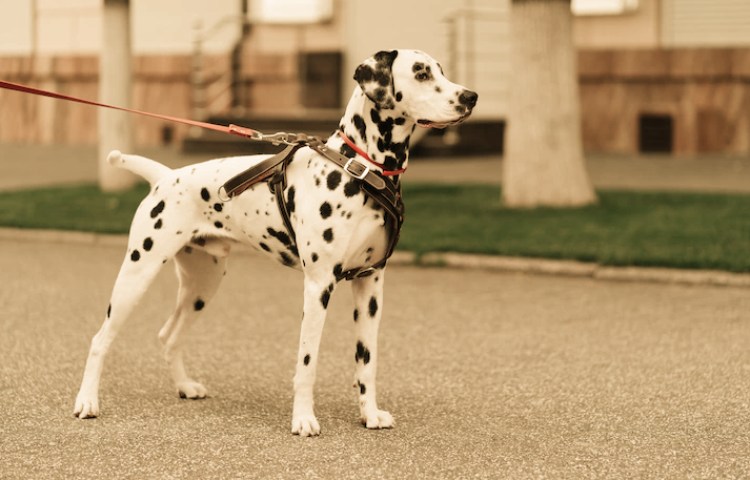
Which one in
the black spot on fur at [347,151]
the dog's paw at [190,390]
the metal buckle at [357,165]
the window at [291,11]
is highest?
the window at [291,11]

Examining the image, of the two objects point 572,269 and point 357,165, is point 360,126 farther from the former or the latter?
point 572,269

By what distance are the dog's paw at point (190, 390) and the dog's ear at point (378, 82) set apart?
6.04 ft

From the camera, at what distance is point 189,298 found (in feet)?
22.1

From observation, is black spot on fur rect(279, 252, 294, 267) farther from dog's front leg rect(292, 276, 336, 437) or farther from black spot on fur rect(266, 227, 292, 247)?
dog's front leg rect(292, 276, 336, 437)

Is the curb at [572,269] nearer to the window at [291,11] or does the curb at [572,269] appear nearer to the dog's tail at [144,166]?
the dog's tail at [144,166]

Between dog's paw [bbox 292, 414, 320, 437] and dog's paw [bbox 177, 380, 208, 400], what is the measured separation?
0.93 m

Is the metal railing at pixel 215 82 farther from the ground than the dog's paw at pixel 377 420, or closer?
farther from the ground

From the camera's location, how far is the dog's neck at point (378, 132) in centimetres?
595

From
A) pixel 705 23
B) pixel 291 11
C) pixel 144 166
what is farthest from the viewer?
pixel 291 11

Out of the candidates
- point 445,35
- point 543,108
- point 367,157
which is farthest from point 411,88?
point 445,35

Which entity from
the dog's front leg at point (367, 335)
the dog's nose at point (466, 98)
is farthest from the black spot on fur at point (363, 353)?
the dog's nose at point (466, 98)

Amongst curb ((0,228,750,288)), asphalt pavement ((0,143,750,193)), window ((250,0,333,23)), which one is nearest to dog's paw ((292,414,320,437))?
curb ((0,228,750,288))

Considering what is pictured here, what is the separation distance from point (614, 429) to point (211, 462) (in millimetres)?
1798

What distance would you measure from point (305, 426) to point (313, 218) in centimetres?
90
